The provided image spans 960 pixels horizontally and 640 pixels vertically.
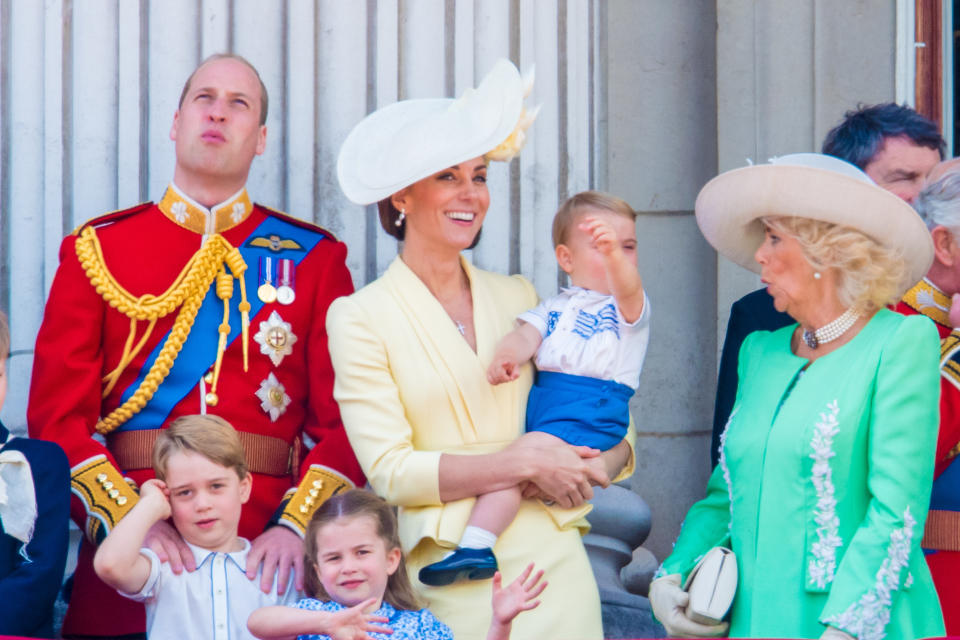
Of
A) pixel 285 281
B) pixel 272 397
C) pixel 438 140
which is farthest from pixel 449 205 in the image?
pixel 272 397

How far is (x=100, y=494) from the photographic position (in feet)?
13.8

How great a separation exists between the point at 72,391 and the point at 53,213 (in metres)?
1.05

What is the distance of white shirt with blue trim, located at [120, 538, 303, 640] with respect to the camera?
3934mm

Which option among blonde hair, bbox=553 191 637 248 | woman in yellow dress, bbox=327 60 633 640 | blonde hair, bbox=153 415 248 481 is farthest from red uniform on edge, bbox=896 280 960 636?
blonde hair, bbox=153 415 248 481

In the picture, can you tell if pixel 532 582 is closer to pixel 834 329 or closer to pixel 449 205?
pixel 834 329

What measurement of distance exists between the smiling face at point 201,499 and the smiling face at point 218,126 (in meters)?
0.95

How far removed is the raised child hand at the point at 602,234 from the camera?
13.4 ft

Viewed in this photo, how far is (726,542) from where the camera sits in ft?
13.3

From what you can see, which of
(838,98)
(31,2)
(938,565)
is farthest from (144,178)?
(938,565)

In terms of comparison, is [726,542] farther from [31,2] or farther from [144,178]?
[31,2]

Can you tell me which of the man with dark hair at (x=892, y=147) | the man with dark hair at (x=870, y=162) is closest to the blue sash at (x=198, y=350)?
the man with dark hair at (x=870, y=162)

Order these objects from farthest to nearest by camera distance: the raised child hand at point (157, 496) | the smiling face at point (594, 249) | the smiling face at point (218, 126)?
the smiling face at point (218, 126), the smiling face at point (594, 249), the raised child hand at point (157, 496)

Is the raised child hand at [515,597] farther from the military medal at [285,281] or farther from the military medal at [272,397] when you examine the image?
the military medal at [285,281]

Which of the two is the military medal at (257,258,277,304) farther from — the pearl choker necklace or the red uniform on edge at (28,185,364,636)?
the pearl choker necklace
